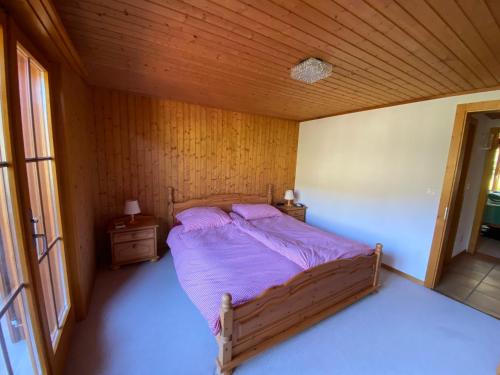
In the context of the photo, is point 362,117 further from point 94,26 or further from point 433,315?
point 94,26

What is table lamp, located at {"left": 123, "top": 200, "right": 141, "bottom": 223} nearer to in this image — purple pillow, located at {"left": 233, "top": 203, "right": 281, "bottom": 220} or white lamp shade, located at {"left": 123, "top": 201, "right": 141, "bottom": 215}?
white lamp shade, located at {"left": 123, "top": 201, "right": 141, "bottom": 215}

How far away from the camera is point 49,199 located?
165cm

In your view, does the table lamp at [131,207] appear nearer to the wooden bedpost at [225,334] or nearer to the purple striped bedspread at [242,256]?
the purple striped bedspread at [242,256]

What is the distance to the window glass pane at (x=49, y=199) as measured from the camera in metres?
1.55

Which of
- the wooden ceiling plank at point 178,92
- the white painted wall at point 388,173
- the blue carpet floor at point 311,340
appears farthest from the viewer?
the white painted wall at point 388,173

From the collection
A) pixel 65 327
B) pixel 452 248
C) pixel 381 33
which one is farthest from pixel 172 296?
pixel 452 248

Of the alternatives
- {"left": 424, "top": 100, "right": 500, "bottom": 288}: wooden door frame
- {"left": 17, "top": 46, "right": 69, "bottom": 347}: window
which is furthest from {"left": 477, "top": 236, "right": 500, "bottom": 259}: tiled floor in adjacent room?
{"left": 17, "top": 46, "right": 69, "bottom": 347}: window

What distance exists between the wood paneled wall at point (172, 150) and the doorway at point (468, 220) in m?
2.66

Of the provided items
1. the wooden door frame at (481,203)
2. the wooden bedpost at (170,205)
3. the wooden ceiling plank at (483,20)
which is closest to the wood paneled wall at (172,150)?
the wooden bedpost at (170,205)

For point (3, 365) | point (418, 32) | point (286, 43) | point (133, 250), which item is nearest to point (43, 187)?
point (3, 365)

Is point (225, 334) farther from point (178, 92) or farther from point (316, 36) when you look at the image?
point (178, 92)

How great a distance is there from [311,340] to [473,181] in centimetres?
376

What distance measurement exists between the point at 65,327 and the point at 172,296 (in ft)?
2.97

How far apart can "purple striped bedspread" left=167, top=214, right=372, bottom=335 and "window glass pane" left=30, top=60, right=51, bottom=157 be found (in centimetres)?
149
